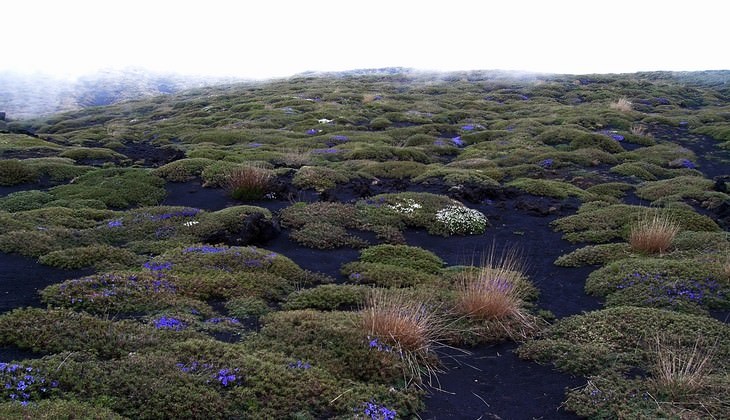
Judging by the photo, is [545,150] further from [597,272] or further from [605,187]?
[597,272]

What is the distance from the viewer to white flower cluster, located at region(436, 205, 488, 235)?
16.5 metres

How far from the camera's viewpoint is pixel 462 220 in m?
16.8

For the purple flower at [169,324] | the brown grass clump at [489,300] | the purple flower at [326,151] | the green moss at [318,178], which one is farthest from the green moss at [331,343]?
the purple flower at [326,151]

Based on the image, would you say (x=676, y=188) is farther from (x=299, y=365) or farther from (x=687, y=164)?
(x=299, y=365)

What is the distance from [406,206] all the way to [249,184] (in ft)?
19.2

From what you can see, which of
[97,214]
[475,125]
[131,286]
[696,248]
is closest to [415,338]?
[131,286]

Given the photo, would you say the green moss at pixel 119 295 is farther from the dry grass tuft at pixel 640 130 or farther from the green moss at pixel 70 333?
the dry grass tuft at pixel 640 130

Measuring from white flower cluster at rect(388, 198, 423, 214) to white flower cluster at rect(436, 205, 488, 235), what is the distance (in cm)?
86

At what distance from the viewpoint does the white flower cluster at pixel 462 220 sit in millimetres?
16516

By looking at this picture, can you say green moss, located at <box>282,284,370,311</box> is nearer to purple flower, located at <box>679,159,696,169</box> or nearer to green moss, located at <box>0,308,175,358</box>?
green moss, located at <box>0,308,175,358</box>

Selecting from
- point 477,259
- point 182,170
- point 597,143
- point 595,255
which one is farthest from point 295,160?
point 597,143

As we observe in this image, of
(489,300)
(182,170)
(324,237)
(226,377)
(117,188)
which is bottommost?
(324,237)

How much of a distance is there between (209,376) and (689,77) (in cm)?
11481

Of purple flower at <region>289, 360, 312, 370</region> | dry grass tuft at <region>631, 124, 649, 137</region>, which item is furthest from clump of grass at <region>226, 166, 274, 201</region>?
dry grass tuft at <region>631, 124, 649, 137</region>
